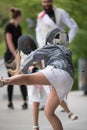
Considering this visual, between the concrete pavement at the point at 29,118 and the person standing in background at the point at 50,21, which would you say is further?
the person standing in background at the point at 50,21

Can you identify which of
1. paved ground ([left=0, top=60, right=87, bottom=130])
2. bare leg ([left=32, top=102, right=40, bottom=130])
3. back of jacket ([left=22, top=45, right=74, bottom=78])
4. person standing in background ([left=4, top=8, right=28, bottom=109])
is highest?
back of jacket ([left=22, top=45, right=74, bottom=78])

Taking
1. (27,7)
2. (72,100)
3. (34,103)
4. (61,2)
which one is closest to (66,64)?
(34,103)

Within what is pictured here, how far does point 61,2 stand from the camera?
17531 millimetres

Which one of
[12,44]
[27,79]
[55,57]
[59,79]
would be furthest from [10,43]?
[27,79]

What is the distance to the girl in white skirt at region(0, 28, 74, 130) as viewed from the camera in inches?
336

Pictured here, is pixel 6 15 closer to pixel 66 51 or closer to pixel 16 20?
pixel 16 20

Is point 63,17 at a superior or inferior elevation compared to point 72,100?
superior

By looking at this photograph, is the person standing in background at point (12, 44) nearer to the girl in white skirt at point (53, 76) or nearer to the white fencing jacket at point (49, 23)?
the white fencing jacket at point (49, 23)

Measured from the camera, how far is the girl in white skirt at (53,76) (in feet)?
28.0

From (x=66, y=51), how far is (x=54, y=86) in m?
0.51

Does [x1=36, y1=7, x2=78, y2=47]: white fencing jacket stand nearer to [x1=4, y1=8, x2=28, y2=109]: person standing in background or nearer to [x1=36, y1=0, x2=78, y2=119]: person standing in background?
[x1=36, y1=0, x2=78, y2=119]: person standing in background

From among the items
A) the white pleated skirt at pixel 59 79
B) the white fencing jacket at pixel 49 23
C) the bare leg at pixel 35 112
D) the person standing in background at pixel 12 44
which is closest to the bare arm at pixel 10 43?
the person standing in background at pixel 12 44

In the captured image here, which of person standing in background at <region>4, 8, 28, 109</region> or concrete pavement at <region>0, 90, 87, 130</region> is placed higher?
person standing in background at <region>4, 8, 28, 109</region>

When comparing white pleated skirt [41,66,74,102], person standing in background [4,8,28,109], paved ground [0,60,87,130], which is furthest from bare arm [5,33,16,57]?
white pleated skirt [41,66,74,102]
